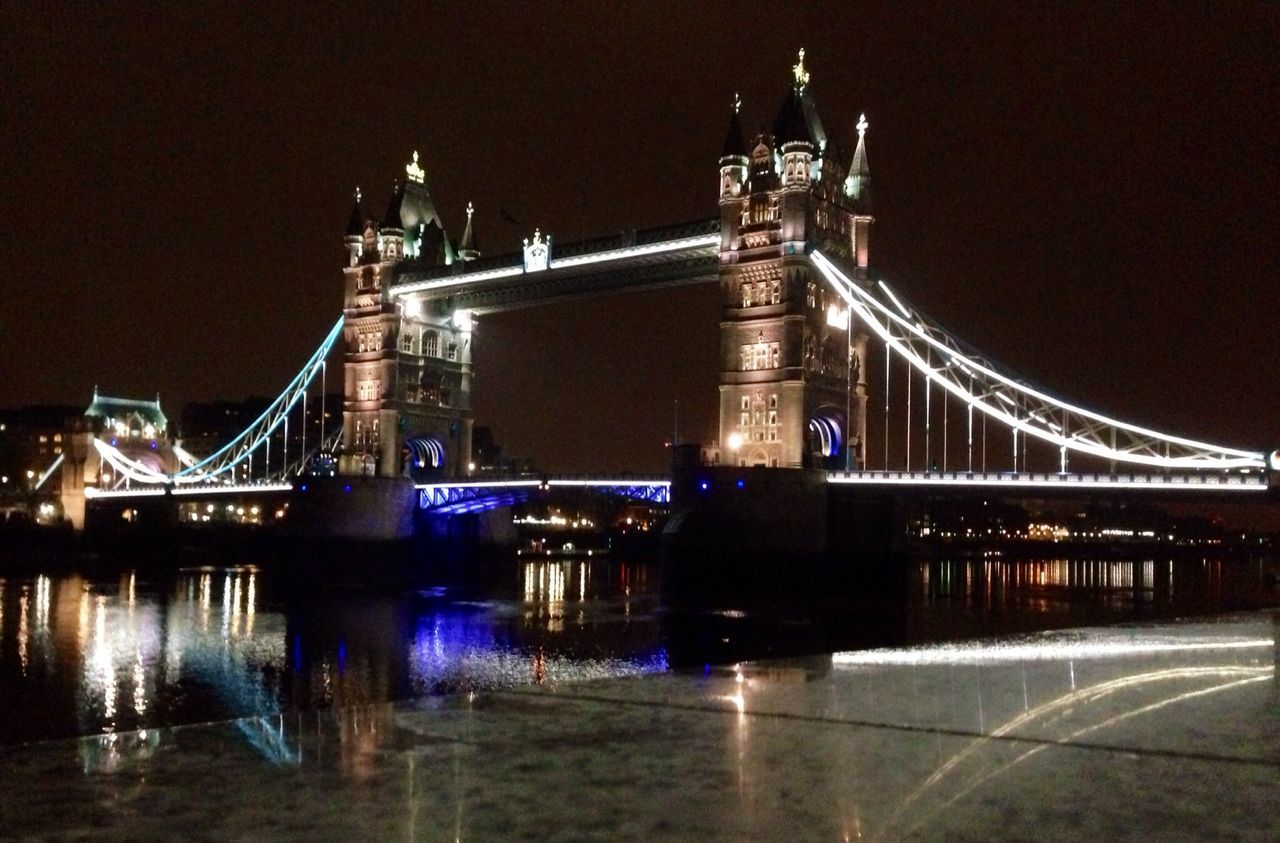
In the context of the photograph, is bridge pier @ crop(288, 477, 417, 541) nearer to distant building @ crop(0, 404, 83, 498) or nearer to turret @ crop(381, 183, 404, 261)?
turret @ crop(381, 183, 404, 261)

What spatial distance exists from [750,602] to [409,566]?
2287 cm

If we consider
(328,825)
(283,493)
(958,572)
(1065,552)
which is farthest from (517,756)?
(1065,552)

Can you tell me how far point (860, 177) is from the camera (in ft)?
158

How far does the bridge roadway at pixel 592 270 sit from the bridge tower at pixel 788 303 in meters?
2.06

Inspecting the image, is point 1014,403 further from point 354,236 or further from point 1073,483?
point 354,236

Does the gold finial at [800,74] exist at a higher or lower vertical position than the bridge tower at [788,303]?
higher

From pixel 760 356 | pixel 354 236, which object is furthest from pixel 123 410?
pixel 760 356

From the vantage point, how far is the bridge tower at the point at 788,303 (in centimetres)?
4444

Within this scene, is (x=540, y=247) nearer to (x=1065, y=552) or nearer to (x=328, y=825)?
(x=328, y=825)

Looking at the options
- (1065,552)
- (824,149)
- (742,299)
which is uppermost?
(824,149)

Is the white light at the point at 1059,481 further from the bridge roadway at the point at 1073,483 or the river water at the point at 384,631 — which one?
the river water at the point at 384,631

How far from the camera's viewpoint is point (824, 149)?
4681 centimetres

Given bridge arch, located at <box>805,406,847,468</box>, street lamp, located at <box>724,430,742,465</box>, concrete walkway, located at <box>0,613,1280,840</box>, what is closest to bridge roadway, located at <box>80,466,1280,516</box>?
street lamp, located at <box>724,430,742,465</box>

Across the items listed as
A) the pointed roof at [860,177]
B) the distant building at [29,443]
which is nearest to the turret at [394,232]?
the pointed roof at [860,177]
